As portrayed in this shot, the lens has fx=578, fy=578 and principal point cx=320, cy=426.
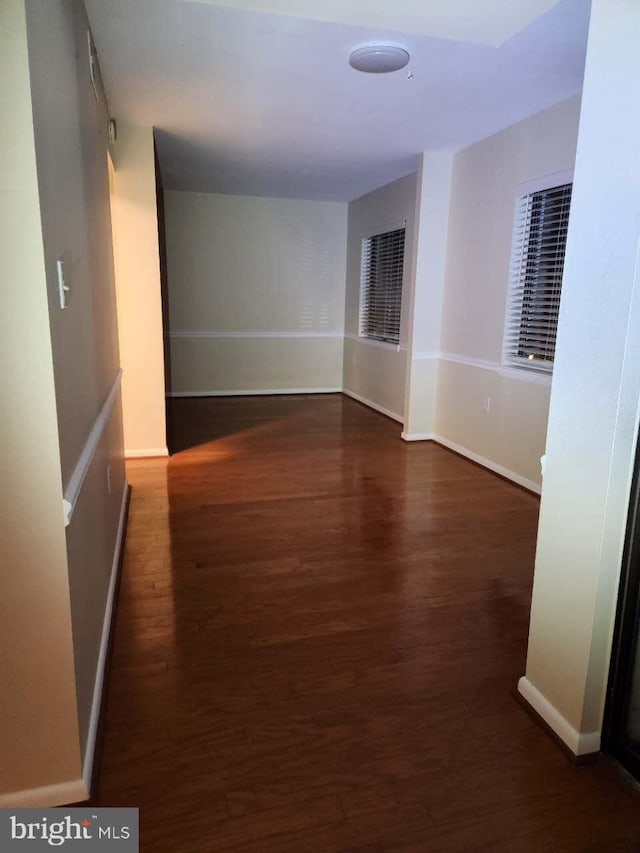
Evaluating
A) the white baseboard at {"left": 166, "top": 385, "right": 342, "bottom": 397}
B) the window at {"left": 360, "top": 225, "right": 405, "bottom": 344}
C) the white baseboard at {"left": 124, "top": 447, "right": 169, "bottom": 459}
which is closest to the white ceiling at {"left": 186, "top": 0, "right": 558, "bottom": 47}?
the white baseboard at {"left": 124, "top": 447, "right": 169, "bottom": 459}

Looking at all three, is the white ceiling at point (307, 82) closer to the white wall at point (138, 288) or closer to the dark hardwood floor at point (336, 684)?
the white wall at point (138, 288)

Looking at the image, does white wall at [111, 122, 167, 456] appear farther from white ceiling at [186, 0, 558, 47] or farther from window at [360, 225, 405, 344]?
window at [360, 225, 405, 344]

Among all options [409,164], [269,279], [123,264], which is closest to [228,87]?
[123,264]

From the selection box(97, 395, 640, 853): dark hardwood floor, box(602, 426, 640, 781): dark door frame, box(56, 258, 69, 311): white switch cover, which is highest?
box(56, 258, 69, 311): white switch cover

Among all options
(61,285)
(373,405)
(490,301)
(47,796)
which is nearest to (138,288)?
(490,301)

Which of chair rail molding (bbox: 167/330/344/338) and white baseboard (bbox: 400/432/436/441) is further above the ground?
chair rail molding (bbox: 167/330/344/338)

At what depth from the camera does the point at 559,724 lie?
5.73 feet

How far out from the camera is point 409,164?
528 cm

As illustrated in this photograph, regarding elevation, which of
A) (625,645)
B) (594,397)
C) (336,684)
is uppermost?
(594,397)

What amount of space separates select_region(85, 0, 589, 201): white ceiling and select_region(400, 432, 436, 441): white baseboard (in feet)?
8.00

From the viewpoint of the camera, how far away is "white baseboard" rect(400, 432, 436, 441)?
5.39 meters

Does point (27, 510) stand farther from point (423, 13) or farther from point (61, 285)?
point (423, 13)

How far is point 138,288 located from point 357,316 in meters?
3.41

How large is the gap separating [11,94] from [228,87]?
101 inches
